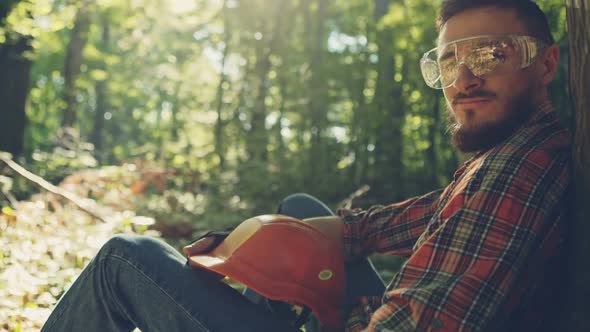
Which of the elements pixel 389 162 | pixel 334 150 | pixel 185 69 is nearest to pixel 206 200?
pixel 334 150

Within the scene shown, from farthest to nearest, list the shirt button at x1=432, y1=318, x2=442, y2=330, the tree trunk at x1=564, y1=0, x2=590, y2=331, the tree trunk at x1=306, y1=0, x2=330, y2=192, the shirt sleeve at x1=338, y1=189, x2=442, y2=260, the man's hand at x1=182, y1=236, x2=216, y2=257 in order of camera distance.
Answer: the tree trunk at x1=306, y1=0, x2=330, y2=192
the shirt sleeve at x1=338, y1=189, x2=442, y2=260
the man's hand at x1=182, y1=236, x2=216, y2=257
the tree trunk at x1=564, y1=0, x2=590, y2=331
the shirt button at x1=432, y1=318, x2=442, y2=330

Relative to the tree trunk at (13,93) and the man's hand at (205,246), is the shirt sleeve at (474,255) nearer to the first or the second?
the man's hand at (205,246)

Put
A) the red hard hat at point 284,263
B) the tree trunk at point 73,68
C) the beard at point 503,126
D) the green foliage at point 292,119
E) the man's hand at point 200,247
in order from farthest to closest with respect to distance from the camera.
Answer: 1. the tree trunk at point 73,68
2. the green foliage at point 292,119
3. the man's hand at point 200,247
4. the red hard hat at point 284,263
5. the beard at point 503,126

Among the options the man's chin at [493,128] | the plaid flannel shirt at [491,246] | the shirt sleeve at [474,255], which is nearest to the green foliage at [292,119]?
the man's chin at [493,128]

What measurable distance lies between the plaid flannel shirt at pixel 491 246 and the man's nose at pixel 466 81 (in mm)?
260

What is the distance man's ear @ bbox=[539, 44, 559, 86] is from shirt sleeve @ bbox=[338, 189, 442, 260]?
0.68 metres

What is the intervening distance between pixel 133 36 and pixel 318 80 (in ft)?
31.6

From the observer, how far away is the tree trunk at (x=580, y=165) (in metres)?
1.62

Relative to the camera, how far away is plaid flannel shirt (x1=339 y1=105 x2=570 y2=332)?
148 cm

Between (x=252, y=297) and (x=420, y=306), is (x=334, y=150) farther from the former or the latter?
(x=420, y=306)

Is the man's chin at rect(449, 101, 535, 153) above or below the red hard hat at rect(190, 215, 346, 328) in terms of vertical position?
above

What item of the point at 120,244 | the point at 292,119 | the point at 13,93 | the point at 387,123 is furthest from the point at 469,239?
the point at 13,93

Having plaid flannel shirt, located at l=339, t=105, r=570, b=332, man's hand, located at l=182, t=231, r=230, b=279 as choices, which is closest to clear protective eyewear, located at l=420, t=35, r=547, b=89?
plaid flannel shirt, located at l=339, t=105, r=570, b=332

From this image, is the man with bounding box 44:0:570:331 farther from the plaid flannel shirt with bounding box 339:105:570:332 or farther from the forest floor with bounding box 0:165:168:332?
the forest floor with bounding box 0:165:168:332
